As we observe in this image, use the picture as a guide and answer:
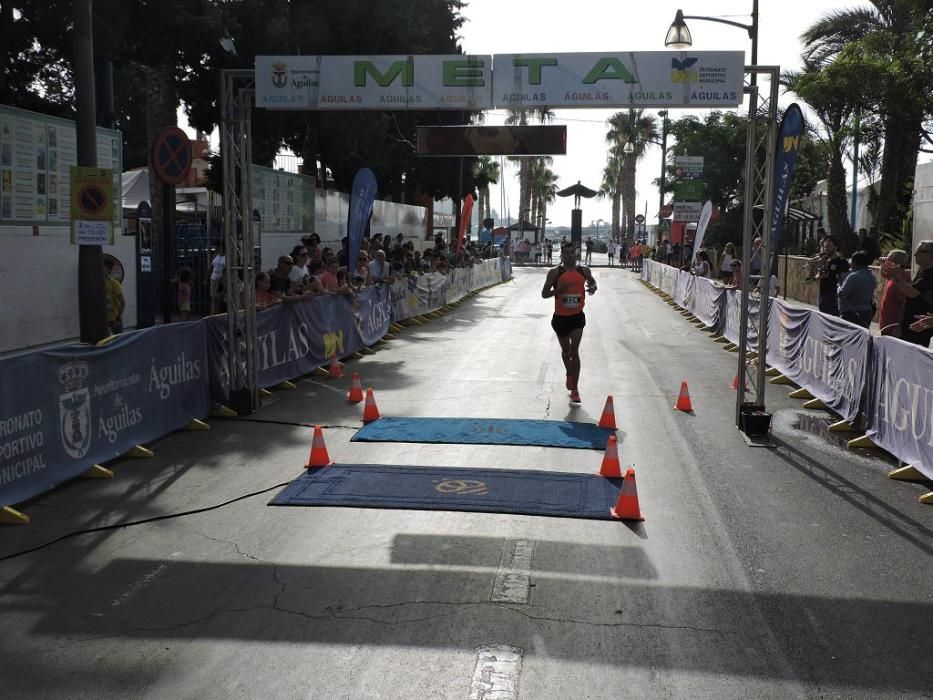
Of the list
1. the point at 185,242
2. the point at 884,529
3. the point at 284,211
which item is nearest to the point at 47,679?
the point at 884,529

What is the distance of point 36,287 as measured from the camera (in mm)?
16547

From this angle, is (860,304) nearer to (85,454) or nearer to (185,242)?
(85,454)

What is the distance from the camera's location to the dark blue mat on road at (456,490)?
25.2 ft

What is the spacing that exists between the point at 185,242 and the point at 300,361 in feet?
31.5

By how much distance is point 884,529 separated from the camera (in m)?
7.29

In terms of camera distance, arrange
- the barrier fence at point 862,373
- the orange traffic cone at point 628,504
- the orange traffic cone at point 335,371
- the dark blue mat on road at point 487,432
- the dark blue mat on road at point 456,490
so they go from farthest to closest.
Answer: the orange traffic cone at point 335,371 → the dark blue mat on road at point 487,432 → the barrier fence at point 862,373 → the dark blue mat on road at point 456,490 → the orange traffic cone at point 628,504

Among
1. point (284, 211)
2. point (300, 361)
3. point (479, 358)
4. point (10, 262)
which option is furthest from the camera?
point (284, 211)

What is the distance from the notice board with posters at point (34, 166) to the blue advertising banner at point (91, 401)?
515 centimetres

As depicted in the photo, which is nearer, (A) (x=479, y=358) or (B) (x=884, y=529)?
(B) (x=884, y=529)

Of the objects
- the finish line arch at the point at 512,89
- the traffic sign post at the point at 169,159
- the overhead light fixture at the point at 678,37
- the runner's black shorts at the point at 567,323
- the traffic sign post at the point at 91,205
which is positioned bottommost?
the runner's black shorts at the point at 567,323

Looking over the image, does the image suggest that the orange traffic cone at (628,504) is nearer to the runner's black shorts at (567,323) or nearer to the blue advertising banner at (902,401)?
the blue advertising banner at (902,401)

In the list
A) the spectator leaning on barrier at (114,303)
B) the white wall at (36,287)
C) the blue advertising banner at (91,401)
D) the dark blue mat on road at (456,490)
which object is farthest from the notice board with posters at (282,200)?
the dark blue mat on road at (456,490)

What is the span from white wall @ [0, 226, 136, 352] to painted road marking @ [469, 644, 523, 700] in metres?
13.1

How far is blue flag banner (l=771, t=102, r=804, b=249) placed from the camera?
34.4 ft
